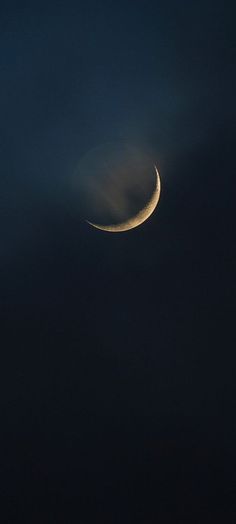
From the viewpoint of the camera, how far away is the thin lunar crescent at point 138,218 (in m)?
6.30

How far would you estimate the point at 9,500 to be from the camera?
20.2ft

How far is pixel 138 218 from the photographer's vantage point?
631 cm

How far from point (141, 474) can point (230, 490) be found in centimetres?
90

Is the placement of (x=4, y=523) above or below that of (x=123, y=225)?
below

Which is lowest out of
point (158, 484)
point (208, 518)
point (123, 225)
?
point (208, 518)

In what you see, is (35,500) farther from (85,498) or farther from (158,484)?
(158,484)

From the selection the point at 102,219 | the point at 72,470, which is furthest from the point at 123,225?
the point at 72,470

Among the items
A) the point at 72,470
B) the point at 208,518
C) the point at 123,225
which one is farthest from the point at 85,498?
the point at 123,225

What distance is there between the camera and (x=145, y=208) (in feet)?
20.7

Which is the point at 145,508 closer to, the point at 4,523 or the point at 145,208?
the point at 4,523

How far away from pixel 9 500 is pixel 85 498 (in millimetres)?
768

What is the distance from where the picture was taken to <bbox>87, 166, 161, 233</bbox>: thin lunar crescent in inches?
248

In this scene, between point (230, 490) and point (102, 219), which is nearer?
point (230, 490)

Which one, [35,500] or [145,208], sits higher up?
[145,208]
